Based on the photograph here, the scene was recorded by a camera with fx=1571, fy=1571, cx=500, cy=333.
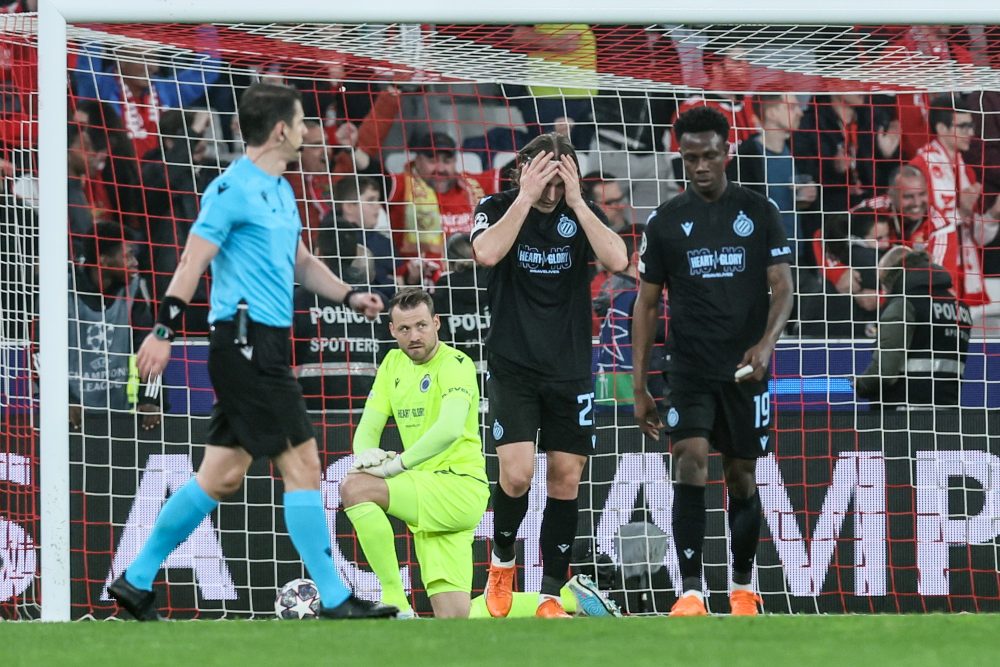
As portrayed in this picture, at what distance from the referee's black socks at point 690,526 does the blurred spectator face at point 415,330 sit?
4.15 ft

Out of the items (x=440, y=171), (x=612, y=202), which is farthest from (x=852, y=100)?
(x=440, y=171)

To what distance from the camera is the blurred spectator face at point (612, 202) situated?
9586mm

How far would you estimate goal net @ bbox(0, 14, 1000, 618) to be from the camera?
7859mm

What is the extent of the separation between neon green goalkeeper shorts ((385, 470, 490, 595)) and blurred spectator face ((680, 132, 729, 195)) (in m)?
1.66

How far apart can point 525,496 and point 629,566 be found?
1.76 m

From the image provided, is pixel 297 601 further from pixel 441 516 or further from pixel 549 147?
pixel 549 147

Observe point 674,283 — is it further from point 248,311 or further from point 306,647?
point 306,647

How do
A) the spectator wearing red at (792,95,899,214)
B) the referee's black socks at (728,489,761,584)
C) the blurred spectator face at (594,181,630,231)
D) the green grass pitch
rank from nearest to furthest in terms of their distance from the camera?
the green grass pitch < the referee's black socks at (728,489,761,584) < the blurred spectator face at (594,181,630,231) < the spectator wearing red at (792,95,899,214)

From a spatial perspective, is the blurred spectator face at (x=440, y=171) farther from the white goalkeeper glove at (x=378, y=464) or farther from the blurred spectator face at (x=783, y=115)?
the white goalkeeper glove at (x=378, y=464)

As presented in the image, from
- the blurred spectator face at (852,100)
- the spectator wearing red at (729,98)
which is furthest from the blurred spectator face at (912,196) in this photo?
the spectator wearing red at (729,98)

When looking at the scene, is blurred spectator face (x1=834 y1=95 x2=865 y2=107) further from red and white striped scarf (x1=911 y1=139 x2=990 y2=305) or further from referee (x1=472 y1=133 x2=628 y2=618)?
referee (x1=472 y1=133 x2=628 y2=618)

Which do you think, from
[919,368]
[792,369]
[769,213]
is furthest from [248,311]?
[919,368]

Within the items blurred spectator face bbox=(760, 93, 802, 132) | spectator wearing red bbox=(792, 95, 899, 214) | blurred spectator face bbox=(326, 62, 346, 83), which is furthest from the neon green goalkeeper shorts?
blurred spectator face bbox=(760, 93, 802, 132)

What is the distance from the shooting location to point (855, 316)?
9438 millimetres
